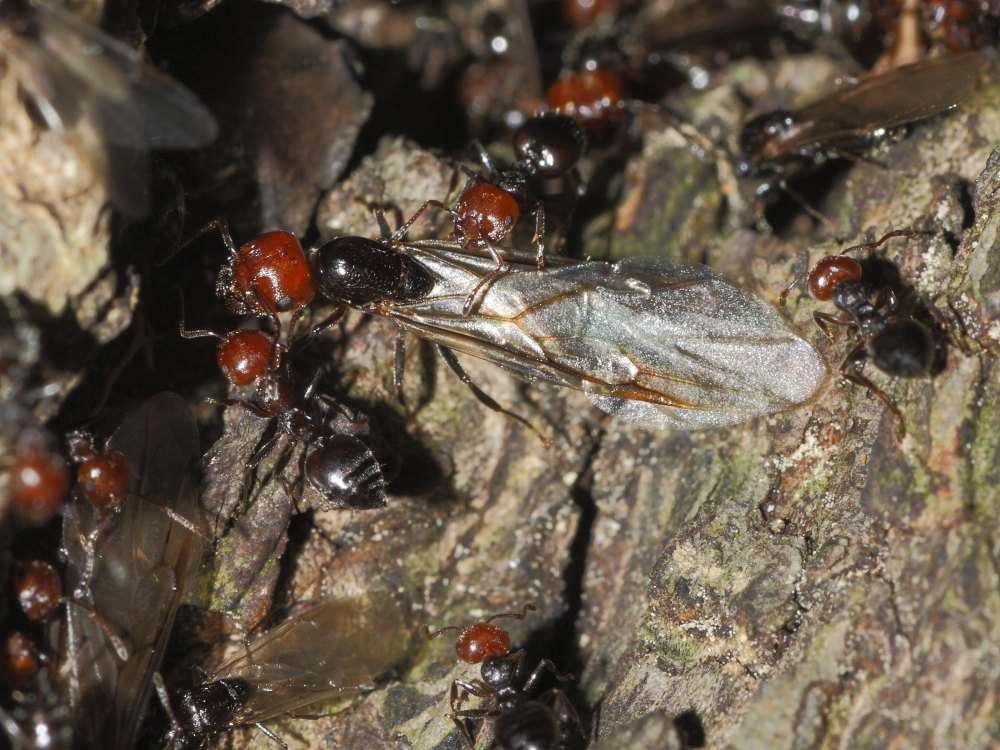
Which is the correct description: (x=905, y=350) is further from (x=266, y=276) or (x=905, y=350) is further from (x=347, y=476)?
(x=266, y=276)

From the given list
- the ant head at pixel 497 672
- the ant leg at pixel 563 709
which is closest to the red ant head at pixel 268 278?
the ant head at pixel 497 672

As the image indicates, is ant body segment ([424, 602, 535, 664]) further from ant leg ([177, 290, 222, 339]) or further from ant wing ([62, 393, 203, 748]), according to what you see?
ant leg ([177, 290, 222, 339])

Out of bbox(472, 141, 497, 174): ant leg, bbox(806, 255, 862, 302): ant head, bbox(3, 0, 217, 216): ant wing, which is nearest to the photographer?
bbox(3, 0, 217, 216): ant wing

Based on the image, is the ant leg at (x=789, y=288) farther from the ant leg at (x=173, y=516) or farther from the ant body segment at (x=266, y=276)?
the ant leg at (x=173, y=516)

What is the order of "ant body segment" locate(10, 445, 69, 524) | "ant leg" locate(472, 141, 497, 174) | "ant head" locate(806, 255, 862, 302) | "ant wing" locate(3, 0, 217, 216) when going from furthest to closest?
"ant leg" locate(472, 141, 497, 174)
"ant head" locate(806, 255, 862, 302)
"ant body segment" locate(10, 445, 69, 524)
"ant wing" locate(3, 0, 217, 216)

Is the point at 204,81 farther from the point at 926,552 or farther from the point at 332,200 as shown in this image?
the point at 926,552

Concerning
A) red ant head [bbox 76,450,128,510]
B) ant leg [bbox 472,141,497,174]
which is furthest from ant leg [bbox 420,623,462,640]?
ant leg [bbox 472,141,497,174]
